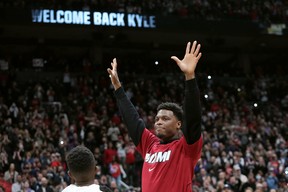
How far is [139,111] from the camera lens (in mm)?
20562

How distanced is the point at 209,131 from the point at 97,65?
729 cm

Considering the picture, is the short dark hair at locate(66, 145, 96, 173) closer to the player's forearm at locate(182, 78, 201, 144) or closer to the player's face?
the player's forearm at locate(182, 78, 201, 144)

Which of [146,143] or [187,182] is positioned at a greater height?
[146,143]

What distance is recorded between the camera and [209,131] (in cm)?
2036

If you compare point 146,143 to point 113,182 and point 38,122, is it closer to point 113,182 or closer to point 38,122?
point 113,182

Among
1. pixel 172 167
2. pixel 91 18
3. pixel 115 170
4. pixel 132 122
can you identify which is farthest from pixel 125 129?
pixel 172 167

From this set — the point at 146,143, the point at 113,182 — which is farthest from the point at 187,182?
the point at 113,182

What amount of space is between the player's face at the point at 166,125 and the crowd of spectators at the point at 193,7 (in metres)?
19.5

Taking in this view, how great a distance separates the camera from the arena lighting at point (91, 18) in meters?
22.8

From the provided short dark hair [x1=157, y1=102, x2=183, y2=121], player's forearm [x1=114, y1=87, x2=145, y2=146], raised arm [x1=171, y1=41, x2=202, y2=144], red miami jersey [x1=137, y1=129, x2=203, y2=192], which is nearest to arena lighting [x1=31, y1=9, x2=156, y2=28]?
player's forearm [x1=114, y1=87, x2=145, y2=146]

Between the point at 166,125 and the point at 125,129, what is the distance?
49.0 ft

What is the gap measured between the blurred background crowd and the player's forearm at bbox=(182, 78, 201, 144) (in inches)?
366

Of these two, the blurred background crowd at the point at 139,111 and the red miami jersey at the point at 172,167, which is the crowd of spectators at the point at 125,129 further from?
the red miami jersey at the point at 172,167

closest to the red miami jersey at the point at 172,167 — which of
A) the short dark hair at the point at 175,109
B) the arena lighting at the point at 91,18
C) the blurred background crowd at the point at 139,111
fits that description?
the short dark hair at the point at 175,109
